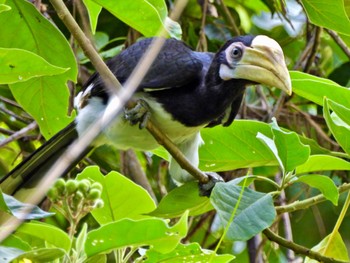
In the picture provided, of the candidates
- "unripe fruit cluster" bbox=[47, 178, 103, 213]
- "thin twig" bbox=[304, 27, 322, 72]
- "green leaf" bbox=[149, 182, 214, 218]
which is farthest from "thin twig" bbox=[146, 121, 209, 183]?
"thin twig" bbox=[304, 27, 322, 72]

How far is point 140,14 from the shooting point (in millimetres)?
1532

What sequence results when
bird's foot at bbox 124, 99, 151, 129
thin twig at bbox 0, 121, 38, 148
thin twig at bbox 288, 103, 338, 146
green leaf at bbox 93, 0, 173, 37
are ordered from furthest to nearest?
thin twig at bbox 288, 103, 338, 146 < thin twig at bbox 0, 121, 38, 148 < bird's foot at bbox 124, 99, 151, 129 < green leaf at bbox 93, 0, 173, 37

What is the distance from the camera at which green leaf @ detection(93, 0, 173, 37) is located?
4.96 feet

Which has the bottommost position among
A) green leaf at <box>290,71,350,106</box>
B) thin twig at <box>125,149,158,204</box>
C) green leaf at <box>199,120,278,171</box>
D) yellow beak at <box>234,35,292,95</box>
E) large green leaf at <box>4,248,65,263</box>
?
thin twig at <box>125,149,158,204</box>

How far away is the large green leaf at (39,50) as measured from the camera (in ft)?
5.44

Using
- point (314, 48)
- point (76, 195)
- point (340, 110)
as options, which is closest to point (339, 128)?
point (340, 110)

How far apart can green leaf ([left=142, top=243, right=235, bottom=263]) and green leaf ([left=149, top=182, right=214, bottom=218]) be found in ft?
1.16

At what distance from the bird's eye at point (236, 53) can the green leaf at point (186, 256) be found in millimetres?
799

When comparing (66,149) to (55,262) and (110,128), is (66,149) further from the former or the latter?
(55,262)

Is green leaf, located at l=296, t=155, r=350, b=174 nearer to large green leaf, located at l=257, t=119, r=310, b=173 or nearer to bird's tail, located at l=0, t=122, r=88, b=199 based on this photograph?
large green leaf, located at l=257, t=119, r=310, b=173

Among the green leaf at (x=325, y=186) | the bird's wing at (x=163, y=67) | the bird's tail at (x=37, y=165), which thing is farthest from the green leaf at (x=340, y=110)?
the bird's tail at (x=37, y=165)

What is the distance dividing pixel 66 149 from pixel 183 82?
374 millimetres

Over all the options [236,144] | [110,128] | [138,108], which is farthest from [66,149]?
[236,144]

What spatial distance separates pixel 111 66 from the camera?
2.13m
